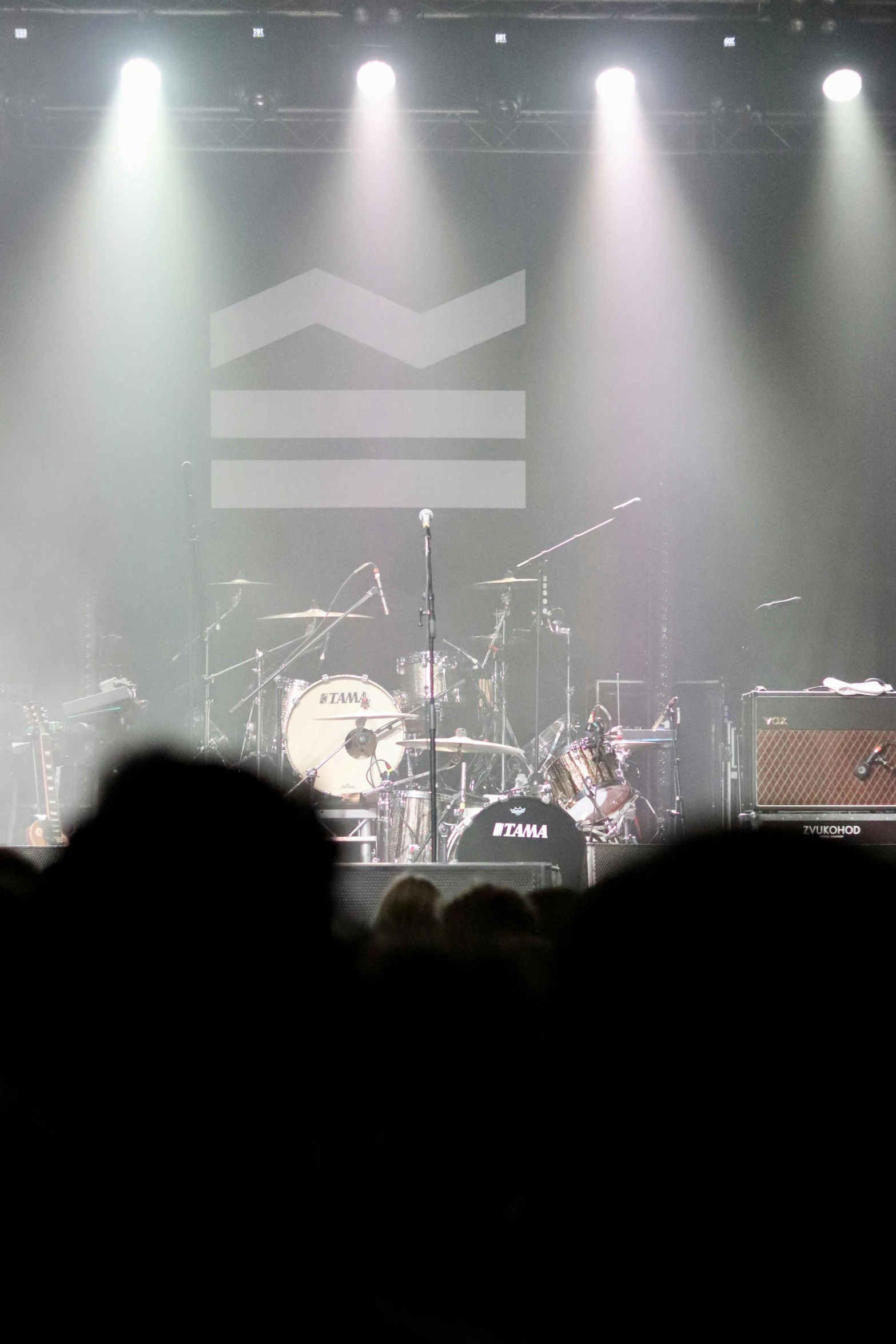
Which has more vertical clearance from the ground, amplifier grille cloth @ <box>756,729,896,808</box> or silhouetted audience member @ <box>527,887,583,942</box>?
silhouetted audience member @ <box>527,887,583,942</box>

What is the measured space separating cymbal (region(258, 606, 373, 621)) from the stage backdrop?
0.11 m

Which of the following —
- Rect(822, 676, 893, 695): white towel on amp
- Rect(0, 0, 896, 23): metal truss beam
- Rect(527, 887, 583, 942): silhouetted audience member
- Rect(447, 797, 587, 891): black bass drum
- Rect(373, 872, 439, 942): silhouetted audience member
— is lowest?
Rect(447, 797, 587, 891): black bass drum

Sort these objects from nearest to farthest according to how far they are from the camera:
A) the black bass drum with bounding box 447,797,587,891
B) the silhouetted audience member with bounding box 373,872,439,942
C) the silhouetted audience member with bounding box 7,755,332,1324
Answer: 1. the silhouetted audience member with bounding box 7,755,332,1324
2. the silhouetted audience member with bounding box 373,872,439,942
3. the black bass drum with bounding box 447,797,587,891

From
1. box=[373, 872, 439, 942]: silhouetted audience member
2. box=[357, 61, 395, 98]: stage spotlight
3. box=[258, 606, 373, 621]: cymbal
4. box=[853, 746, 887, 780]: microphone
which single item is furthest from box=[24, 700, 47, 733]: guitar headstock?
box=[373, 872, 439, 942]: silhouetted audience member

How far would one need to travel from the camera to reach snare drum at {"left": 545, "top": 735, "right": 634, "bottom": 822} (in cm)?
708

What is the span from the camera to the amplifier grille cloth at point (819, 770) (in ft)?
22.9

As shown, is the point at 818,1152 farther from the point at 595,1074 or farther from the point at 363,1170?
the point at 363,1170

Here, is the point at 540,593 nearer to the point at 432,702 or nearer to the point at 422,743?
the point at 422,743

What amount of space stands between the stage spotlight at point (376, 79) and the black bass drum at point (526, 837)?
16.1ft

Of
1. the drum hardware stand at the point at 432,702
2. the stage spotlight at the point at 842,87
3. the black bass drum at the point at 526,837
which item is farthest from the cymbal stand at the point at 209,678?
the stage spotlight at the point at 842,87

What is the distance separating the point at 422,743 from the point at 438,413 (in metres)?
2.93

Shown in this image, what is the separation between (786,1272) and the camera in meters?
0.58

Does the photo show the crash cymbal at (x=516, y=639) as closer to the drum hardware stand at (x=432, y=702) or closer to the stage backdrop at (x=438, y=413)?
the stage backdrop at (x=438, y=413)

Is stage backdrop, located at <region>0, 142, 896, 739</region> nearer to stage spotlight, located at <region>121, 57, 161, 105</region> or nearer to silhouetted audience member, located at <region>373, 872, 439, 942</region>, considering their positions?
stage spotlight, located at <region>121, 57, 161, 105</region>
